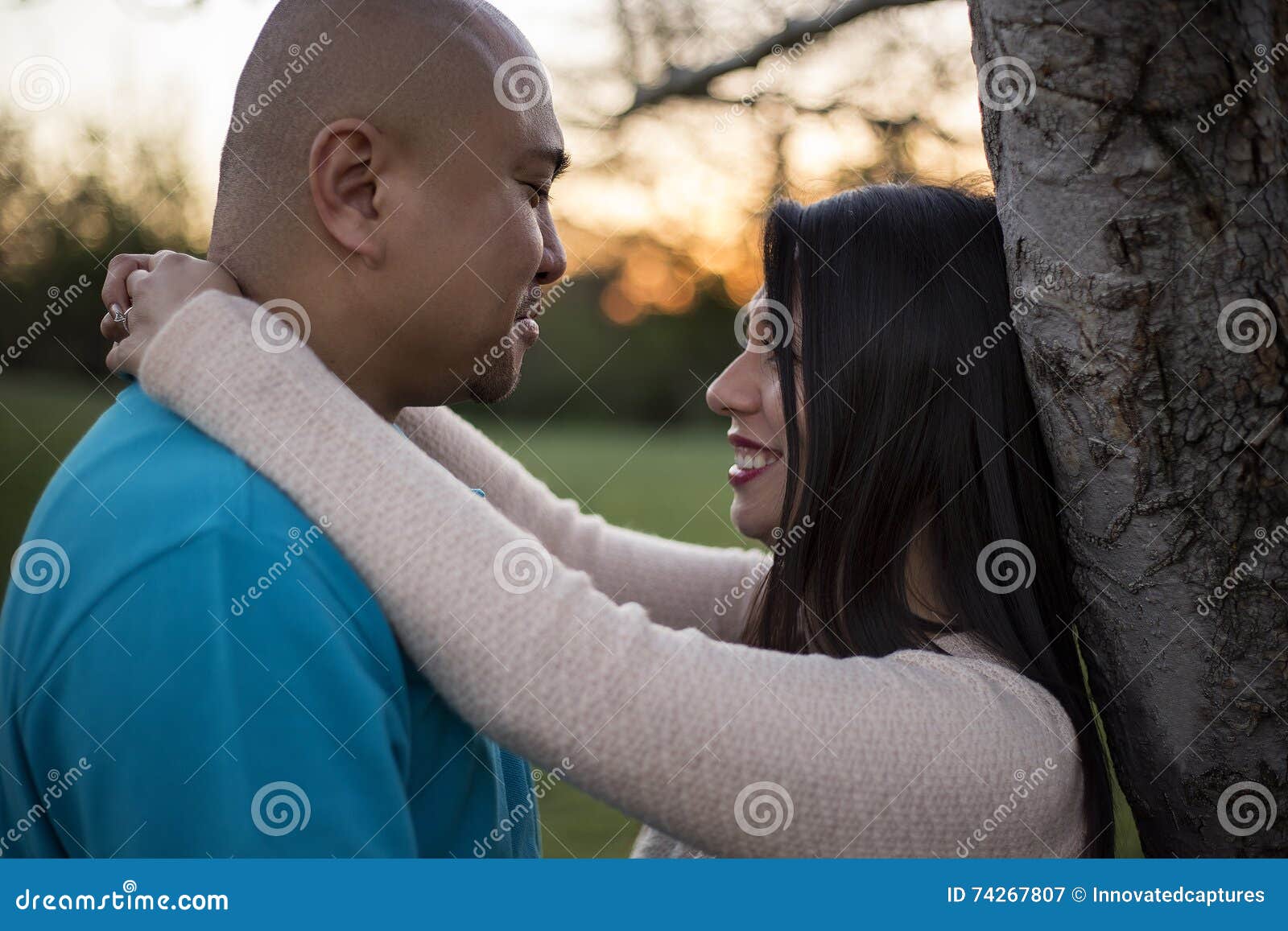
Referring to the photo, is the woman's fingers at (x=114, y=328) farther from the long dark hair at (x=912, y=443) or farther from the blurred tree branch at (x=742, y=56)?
the blurred tree branch at (x=742, y=56)

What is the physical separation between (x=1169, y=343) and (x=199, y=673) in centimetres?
147

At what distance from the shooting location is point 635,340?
97.9 ft

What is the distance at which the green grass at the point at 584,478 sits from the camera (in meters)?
4.35

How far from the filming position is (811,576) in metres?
2.15

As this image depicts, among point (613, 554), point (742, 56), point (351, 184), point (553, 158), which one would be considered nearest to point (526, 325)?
point (553, 158)

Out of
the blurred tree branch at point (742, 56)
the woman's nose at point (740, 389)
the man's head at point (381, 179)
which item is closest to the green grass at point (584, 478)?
the woman's nose at point (740, 389)

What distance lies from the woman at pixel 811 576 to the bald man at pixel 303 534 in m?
0.10

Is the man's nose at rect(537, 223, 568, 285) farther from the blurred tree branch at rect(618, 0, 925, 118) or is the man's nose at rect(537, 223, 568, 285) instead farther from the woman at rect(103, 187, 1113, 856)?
the blurred tree branch at rect(618, 0, 925, 118)

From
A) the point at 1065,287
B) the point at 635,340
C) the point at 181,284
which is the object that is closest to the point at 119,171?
the point at 181,284

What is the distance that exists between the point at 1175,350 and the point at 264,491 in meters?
1.36

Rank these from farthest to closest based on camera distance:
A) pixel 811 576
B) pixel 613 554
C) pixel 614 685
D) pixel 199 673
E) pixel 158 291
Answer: pixel 613 554, pixel 811 576, pixel 158 291, pixel 614 685, pixel 199 673

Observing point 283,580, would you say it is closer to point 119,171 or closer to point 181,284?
point 181,284

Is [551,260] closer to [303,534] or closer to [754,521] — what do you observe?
[754,521]

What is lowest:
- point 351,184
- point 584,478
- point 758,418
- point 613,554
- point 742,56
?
point 584,478
